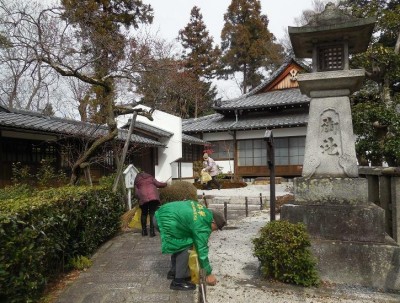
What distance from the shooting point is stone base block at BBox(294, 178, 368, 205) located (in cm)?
494

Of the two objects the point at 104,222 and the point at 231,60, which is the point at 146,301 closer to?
the point at 104,222

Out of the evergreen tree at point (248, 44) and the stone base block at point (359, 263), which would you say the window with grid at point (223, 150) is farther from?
the stone base block at point (359, 263)

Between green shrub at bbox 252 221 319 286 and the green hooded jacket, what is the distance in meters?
0.98

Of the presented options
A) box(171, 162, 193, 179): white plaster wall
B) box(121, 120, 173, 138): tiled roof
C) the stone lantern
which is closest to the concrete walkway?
the stone lantern

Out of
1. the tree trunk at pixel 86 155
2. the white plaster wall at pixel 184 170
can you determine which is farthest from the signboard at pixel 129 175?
the white plaster wall at pixel 184 170

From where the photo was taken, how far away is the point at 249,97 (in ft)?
79.7

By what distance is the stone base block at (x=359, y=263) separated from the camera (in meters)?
4.48

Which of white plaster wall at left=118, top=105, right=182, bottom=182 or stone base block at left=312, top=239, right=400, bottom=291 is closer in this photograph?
stone base block at left=312, top=239, right=400, bottom=291

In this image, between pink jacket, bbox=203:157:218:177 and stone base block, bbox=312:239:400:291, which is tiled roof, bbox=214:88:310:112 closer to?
pink jacket, bbox=203:157:218:177

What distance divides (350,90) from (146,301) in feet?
14.6

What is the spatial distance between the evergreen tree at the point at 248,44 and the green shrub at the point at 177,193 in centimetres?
2659

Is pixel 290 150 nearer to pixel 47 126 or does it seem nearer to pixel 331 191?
pixel 47 126

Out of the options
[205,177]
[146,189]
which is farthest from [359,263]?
[205,177]

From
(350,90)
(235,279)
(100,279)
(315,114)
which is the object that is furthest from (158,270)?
(350,90)
